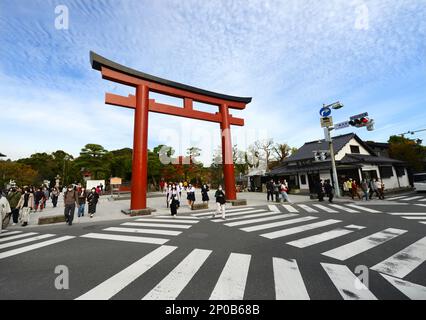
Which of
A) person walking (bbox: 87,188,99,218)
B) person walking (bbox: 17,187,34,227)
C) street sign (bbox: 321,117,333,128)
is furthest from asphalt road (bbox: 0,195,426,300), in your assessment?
street sign (bbox: 321,117,333,128)

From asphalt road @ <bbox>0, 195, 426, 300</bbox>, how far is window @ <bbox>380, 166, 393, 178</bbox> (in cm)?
1774

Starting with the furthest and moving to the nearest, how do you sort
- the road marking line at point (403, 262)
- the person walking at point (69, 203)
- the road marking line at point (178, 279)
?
the person walking at point (69, 203), the road marking line at point (403, 262), the road marking line at point (178, 279)

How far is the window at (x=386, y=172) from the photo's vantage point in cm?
2114

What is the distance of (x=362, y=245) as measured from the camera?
4965 millimetres

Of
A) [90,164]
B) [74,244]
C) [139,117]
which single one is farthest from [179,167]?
[74,244]

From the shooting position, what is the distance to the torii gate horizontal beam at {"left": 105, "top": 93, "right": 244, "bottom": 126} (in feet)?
34.0

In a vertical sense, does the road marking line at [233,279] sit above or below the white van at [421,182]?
below

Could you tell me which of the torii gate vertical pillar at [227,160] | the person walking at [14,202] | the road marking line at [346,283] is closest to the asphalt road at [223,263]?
the road marking line at [346,283]

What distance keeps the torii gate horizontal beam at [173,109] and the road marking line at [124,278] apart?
851cm

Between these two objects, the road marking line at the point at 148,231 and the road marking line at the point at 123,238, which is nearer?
the road marking line at the point at 123,238

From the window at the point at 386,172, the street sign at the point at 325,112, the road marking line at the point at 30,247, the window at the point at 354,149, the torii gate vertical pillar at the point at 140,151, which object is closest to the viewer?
the road marking line at the point at 30,247

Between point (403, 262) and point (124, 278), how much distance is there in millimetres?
5282

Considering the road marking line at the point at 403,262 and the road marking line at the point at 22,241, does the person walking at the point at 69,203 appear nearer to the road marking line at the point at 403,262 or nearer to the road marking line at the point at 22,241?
the road marking line at the point at 22,241
